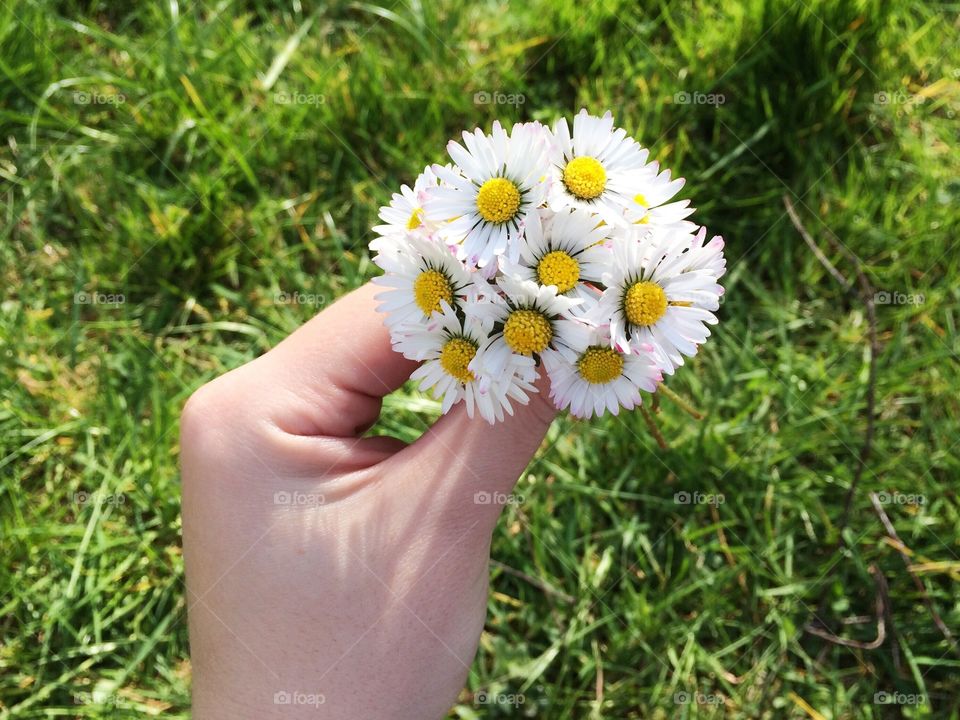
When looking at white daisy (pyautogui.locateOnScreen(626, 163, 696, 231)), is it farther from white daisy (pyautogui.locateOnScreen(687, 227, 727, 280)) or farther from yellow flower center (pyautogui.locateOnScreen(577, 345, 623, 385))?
yellow flower center (pyautogui.locateOnScreen(577, 345, 623, 385))

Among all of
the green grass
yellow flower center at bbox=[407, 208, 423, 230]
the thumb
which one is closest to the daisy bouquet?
yellow flower center at bbox=[407, 208, 423, 230]

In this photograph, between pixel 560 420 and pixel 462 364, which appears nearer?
pixel 462 364

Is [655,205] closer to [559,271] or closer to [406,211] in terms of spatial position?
[559,271]

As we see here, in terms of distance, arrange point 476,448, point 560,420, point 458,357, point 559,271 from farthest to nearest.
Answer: point 560,420, point 476,448, point 458,357, point 559,271

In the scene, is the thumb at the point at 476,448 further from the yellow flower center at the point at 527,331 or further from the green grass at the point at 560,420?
the green grass at the point at 560,420

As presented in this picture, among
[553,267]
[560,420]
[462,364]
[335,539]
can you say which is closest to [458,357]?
[462,364]

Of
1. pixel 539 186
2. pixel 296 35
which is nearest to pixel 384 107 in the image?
pixel 296 35

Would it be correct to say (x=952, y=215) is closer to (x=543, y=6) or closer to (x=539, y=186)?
(x=543, y=6)

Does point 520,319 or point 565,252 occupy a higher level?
point 565,252
